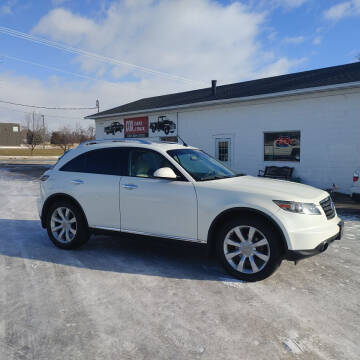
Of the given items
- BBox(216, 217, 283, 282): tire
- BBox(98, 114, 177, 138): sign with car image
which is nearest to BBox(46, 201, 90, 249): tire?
BBox(216, 217, 283, 282): tire

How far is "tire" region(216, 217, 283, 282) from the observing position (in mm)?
3947

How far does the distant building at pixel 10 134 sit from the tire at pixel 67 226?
9225cm

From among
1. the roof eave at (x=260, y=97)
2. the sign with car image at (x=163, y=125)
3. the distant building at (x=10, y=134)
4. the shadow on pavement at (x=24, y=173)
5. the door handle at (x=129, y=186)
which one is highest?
the distant building at (x=10, y=134)

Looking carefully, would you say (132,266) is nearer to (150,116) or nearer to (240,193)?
(240,193)

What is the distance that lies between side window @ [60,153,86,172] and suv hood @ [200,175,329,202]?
85.3 inches

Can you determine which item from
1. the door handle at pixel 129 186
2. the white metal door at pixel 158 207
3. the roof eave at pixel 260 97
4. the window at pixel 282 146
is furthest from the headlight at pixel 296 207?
the window at pixel 282 146

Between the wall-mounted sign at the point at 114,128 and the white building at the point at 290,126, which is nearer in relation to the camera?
the white building at the point at 290,126

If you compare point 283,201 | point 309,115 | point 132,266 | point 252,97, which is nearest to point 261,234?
point 283,201

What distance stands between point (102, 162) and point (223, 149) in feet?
36.2

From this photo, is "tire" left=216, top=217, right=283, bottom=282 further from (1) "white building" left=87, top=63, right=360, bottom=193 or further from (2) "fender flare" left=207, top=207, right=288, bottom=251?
(1) "white building" left=87, top=63, right=360, bottom=193

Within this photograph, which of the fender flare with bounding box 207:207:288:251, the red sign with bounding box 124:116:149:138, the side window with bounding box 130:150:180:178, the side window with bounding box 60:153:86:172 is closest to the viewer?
the fender flare with bounding box 207:207:288:251

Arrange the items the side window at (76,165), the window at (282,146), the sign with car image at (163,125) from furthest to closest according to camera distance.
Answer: the sign with car image at (163,125) < the window at (282,146) < the side window at (76,165)

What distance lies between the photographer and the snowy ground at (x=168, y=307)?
2.76 m

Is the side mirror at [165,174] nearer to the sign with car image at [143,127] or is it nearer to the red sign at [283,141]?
the red sign at [283,141]
